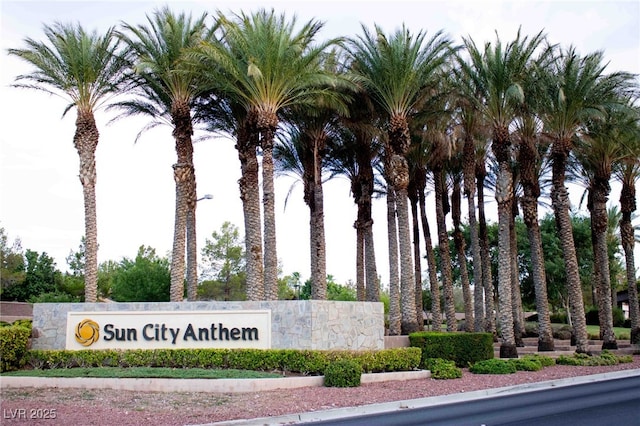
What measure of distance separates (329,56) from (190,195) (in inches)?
340

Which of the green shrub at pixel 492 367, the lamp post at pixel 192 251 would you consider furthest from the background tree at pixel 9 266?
the green shrub at pixel 492 367

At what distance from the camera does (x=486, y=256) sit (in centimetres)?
3616

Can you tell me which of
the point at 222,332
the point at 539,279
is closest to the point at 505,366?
the point at 539,279

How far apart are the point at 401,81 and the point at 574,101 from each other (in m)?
8.35

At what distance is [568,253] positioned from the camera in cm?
3105

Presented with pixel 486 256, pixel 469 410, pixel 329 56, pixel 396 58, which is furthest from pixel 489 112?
pixel 469 410

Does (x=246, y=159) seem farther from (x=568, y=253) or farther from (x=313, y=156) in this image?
(x=568, y=253)

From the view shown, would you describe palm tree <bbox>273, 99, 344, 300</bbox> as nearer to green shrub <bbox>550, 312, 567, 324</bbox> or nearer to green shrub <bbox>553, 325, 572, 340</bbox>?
green shrub <bbox>553, 325, 572, 340</bbox>

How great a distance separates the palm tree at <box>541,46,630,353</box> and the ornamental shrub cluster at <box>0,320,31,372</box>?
74.0ft

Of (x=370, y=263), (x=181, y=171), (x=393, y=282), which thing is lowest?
(x=393, y=282)

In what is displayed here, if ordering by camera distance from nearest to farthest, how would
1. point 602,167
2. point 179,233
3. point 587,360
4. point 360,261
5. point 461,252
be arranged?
point 179,233 < point 587,360 < point 602,167 < point 360,261 < point 461,252

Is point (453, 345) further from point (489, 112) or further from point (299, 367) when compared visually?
point (489, 112)

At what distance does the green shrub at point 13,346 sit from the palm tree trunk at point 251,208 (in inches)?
306

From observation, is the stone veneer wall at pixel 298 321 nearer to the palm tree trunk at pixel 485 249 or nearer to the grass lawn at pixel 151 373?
the grass lawn at pixel 151 373
